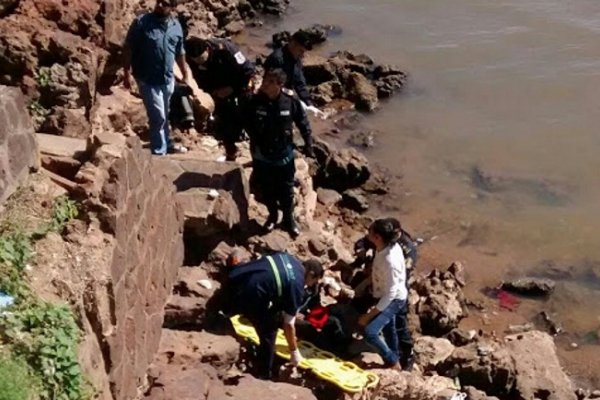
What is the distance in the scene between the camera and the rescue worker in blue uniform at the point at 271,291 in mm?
8469

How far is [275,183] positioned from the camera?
33.8 ft

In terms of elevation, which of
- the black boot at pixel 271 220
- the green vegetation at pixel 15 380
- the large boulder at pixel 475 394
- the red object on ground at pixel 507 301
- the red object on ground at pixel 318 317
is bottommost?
the red object on ground at pixel 507 301

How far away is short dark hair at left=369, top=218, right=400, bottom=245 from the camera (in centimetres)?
875

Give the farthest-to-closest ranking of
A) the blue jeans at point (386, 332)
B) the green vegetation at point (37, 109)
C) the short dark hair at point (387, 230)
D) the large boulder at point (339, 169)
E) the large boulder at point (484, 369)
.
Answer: the large boulder at point (339, 169)
the green vegetation at point (37, 109)
the large boulder at point (484, 369)
the blue jeans at point (386, 332)
the short dark hair at point (387, 230)

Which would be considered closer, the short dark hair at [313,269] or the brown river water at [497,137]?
the short dark hair at [313,269]

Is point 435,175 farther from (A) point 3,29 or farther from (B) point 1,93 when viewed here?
(B) point 1,93

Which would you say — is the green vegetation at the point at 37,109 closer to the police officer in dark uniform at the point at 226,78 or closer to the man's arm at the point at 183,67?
the man's arm at the point at 183,67

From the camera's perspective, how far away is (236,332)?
360 inches

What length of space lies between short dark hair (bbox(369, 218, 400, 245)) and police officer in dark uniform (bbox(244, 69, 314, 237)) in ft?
5.20

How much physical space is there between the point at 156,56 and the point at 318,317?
3214mm

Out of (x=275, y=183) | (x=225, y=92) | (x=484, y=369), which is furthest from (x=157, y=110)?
(x=484, y=369)

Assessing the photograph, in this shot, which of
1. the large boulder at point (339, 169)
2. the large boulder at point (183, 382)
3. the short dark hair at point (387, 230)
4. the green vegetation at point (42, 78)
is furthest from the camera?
the large boulder at point (339, 169)

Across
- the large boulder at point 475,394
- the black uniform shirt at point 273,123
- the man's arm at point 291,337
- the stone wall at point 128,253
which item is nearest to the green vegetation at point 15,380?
the stone wall at point 128,253

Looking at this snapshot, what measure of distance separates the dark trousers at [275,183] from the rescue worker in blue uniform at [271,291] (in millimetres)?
1589
